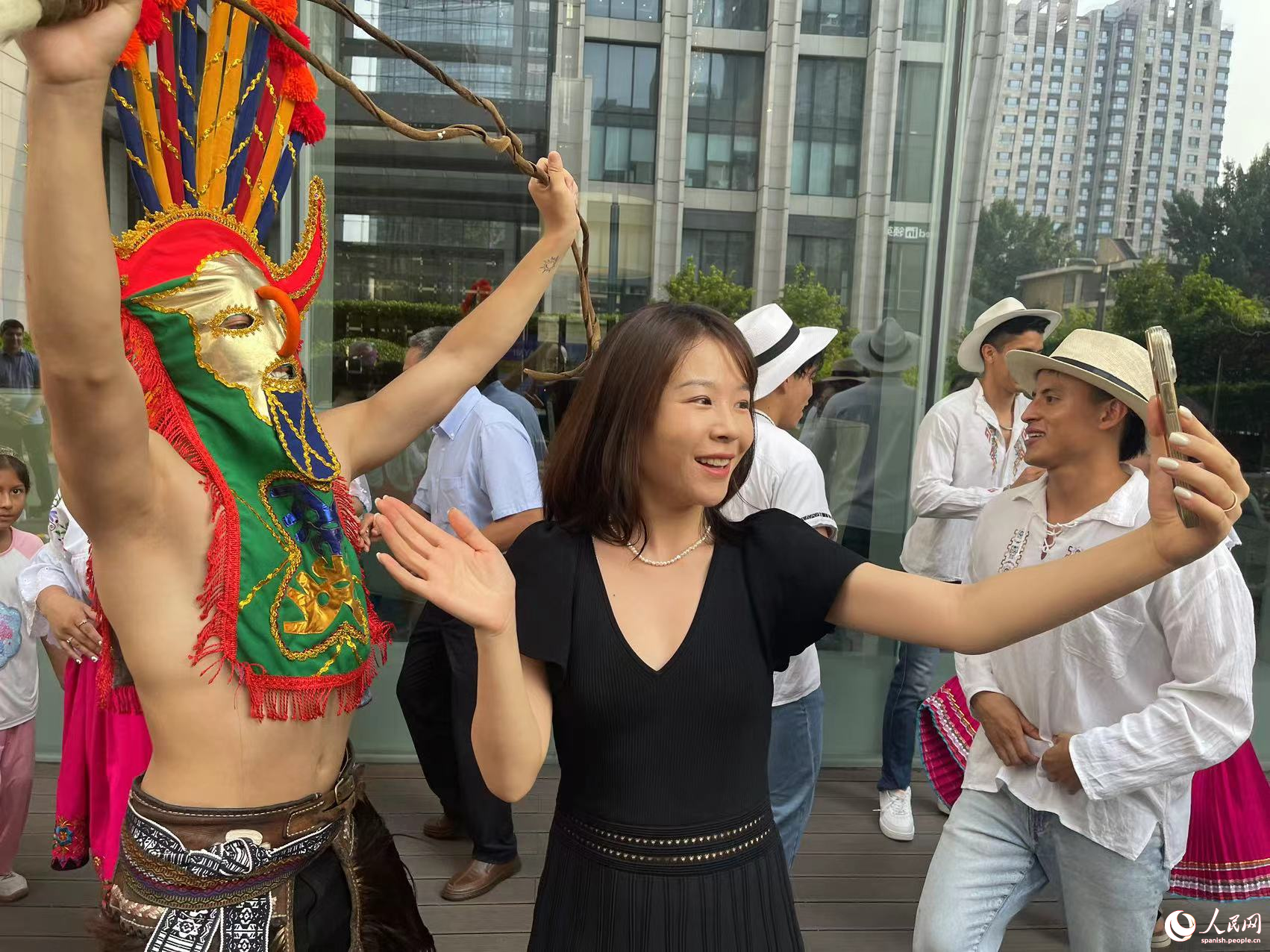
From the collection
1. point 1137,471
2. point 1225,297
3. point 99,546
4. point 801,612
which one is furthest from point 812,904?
point 1225,297

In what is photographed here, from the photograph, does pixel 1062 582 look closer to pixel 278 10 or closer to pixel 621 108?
pixel 278 10

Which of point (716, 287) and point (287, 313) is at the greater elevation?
point (716, 287)

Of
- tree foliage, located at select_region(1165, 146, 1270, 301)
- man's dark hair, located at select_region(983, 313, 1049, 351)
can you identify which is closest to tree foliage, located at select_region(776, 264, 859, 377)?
man's dark hair, located at select_region(983, 313, 1049, 351)

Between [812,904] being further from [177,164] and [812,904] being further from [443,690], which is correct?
[177,164]

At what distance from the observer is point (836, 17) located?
416cm

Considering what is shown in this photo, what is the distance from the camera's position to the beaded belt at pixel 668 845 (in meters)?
1.41

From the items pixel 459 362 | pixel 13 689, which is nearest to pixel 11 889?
pixel 13 689

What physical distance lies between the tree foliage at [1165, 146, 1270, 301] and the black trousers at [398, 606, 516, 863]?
3.41 meters

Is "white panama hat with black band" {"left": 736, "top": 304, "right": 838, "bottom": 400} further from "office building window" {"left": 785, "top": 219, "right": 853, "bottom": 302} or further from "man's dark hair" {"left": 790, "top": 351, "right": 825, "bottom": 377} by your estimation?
"office building window" {"left": 785, "top": 219, "right": 853, "bottom": 302}

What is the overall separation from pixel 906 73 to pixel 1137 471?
257 centimetres

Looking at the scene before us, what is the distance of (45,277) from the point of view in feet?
3.51

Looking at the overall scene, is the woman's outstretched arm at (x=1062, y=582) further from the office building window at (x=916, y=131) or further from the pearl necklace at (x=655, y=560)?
the office building window at (x=916, y=131)

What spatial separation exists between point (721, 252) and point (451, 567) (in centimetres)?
329

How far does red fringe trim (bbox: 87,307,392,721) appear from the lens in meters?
1.45
